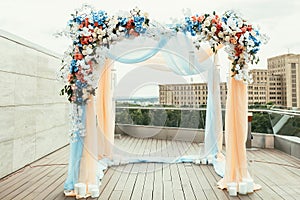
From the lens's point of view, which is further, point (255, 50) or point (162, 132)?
point (162, 132)

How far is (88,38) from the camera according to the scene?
3146 mm

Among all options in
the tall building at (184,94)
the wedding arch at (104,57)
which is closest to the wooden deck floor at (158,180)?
the wedding arch at (104,57)

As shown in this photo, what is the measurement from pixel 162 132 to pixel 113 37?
10.6ft

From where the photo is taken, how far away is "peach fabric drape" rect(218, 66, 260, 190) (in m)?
3.35

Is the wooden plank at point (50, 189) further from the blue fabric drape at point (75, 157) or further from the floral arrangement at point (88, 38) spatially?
the floral arrangement at point (88, 38)

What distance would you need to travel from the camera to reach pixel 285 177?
3811 mm

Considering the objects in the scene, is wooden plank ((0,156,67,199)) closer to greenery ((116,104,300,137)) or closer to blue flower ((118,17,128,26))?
greenery ((116,104,300,137))

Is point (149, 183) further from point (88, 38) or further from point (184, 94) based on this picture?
point (184, 94)

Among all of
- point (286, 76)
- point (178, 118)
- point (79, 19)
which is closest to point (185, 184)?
point (79, 19)

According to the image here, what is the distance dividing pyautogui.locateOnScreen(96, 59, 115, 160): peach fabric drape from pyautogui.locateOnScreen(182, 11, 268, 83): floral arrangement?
5.95 feet

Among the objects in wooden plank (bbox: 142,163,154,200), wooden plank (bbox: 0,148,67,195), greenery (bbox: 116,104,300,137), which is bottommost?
wooden plank (bbox: 142,163,154,200)

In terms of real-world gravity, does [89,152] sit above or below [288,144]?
above

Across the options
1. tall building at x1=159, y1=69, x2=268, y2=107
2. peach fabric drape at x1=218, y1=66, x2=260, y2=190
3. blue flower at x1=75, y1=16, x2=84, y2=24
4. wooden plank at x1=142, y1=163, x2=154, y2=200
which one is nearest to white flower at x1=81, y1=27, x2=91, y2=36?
blue flower at x1=75, y1=16, x2=84, y2=24

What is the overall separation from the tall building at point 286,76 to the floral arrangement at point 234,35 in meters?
Answer: 4.27
